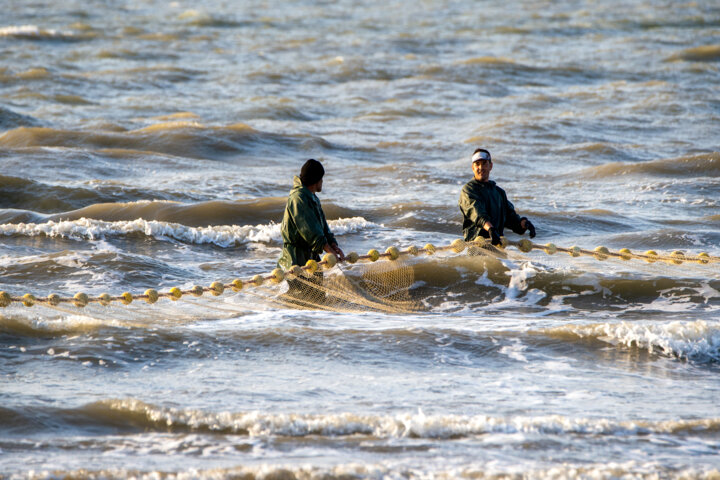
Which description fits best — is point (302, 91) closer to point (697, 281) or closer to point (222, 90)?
point (222, 90)

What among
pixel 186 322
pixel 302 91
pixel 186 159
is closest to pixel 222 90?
pixel 302 91

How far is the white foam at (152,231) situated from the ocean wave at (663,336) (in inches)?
186

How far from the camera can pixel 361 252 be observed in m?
10.0

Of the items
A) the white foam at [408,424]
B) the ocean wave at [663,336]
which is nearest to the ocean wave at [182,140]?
the ocean wave at [663,336]

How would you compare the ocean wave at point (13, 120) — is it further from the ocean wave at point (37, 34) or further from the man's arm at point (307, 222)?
the ocean wave at point (37, 34)

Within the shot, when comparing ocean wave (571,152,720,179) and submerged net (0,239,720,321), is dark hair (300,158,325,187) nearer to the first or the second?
submerged net (0,239,720,321)

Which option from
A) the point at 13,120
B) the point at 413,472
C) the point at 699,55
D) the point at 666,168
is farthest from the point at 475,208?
the point at 699,55

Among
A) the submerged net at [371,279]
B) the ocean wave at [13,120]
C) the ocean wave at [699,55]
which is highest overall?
the ocean wave at [699,55]

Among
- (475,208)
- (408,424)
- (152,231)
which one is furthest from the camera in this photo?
(152,231)

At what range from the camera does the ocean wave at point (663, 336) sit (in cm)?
647

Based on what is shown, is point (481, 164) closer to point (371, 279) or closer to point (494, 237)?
point (494, 237)

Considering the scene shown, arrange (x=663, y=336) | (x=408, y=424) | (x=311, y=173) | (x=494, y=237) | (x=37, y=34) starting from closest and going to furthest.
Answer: (x=408, y=424) < (x=311, y=173) < (x=663, y=336) < (x=494, y=237) < (x=37, y=34)

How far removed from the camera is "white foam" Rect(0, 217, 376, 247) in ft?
33.8

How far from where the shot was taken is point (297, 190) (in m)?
6.55
